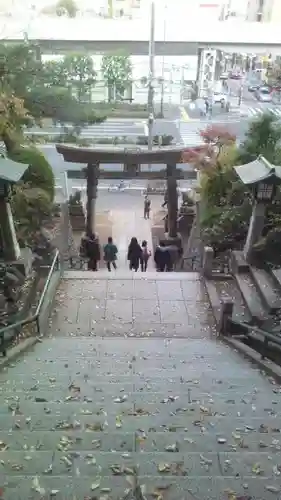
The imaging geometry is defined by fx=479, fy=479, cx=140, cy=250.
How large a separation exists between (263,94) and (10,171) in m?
13.8

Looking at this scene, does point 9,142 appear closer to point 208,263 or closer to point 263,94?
point 208,263

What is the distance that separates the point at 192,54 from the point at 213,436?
15768 mm

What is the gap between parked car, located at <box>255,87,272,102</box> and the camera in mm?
20078

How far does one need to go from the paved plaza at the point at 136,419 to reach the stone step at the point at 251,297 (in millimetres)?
947

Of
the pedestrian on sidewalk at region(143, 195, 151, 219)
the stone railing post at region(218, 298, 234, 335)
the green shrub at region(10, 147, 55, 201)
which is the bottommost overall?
the pedestrian on sidewalk at region(143, 195, 151, 219)

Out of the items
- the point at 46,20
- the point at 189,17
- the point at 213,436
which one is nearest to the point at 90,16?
the point at 46,20

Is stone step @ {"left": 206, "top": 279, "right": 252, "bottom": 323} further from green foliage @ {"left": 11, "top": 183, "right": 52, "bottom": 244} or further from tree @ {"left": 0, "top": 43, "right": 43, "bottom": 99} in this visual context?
tree @ {"left": 0, "top": 43, "right": 43, "bottom": 99}

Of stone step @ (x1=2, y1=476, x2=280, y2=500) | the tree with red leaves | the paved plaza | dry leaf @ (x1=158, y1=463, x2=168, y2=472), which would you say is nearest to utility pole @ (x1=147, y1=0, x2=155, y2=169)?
the tree with red leaves

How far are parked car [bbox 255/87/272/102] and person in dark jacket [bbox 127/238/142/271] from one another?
10.4 m

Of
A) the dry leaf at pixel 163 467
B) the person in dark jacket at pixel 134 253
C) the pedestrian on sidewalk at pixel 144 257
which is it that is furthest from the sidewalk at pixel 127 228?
the dry leaf at pixel 163 467

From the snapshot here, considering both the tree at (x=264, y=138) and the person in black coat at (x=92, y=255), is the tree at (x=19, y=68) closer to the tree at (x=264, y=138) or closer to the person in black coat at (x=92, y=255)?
the person in black coat at (x=92, y=255)

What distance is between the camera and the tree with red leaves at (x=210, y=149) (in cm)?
1381

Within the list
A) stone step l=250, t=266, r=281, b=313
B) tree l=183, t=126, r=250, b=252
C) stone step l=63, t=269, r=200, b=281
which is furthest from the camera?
tree l=183, t=126, r=250, b=252

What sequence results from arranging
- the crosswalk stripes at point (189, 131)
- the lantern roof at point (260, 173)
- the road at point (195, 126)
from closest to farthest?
the lantern roof at point (260, 173) → the road at point (195, 126) → the crosswalk stripes at point (189, 131)
